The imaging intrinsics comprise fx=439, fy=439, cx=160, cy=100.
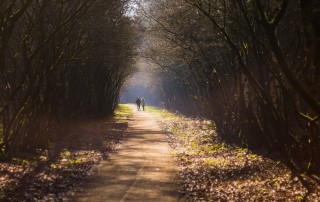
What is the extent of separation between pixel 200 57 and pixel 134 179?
13.8m

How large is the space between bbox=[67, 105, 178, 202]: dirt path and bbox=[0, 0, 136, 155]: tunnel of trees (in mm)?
3764

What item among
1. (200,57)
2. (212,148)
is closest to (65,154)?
(212,148)

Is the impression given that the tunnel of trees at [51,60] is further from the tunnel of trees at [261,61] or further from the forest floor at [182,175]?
the tunnel of trees at [261,61]

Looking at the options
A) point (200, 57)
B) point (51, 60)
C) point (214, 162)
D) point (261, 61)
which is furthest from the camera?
point (200, 57)

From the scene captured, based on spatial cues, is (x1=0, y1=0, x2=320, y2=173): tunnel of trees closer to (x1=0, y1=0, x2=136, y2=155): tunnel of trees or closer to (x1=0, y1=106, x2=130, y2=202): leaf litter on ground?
(x1=0, y1=0, x2=136, y2=155): tunnel of trees

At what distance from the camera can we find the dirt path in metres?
10.1

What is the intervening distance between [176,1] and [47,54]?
7.60m

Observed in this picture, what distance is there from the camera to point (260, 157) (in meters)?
15.6

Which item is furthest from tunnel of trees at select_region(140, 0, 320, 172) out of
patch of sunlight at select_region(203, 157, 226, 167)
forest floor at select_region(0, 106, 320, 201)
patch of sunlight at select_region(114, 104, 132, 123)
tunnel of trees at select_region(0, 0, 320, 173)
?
patch of sunlight at select_region(114, 104, 132, 123)

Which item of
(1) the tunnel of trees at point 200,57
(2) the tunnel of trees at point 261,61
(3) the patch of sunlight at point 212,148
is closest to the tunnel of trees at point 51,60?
(1) the tunnel of trees at point 200,57

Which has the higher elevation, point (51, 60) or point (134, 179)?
point (51, 60)

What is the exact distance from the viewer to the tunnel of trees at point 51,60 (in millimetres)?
15766

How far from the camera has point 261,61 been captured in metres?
14.2

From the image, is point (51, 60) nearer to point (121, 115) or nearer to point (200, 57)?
point (200, 57)
